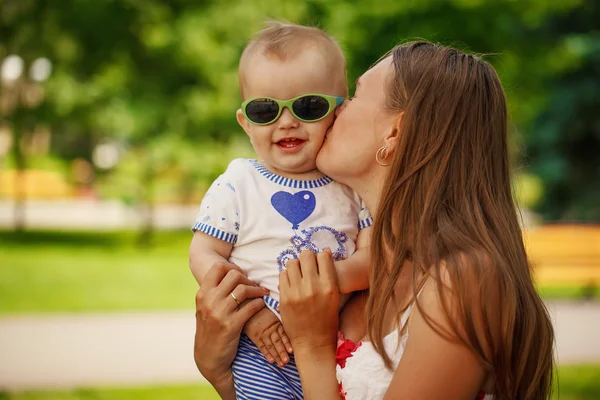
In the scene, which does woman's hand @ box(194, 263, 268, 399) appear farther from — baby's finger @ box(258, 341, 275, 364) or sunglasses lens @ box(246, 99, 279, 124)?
sunglasses lens @ box(246, 99, 279, 124)

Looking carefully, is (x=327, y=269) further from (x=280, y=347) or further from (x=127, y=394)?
(x=127, y=394)

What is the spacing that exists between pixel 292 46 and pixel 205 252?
71 cm


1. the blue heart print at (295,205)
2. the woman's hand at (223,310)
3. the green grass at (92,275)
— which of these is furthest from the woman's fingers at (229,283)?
the green grass at (92,275)

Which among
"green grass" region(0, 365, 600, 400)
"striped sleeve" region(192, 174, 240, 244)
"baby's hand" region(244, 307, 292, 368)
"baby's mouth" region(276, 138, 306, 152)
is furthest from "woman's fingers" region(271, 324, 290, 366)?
"green grass" region(0, 365, 600, 400)

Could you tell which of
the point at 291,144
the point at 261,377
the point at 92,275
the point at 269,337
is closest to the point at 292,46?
the point at 291,144

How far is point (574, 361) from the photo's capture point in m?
8.30

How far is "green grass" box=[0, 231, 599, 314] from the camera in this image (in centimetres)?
1201

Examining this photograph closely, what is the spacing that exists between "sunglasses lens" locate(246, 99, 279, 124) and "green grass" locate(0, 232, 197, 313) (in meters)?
9.31

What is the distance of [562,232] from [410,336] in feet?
36.2

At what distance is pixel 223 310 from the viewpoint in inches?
94.0

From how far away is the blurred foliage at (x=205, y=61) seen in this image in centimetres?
1402

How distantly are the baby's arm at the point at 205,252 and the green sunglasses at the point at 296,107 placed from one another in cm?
40

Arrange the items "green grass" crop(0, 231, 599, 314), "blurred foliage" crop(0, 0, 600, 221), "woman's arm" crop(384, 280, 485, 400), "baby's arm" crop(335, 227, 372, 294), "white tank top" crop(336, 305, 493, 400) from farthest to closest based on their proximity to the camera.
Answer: "blurred foliage" crop(0, 0, 600, 221)
"green grass" crop(0, 231, 599, 314)
"baby's arm" crop(335, 227, 372, 294)
"white tank top" crop(336, 305, 493, 400)
"woman's arm" crop(384, 280, 485, 400)

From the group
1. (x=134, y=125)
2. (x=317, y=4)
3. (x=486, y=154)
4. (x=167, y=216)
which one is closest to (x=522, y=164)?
(x=486, y=154)
